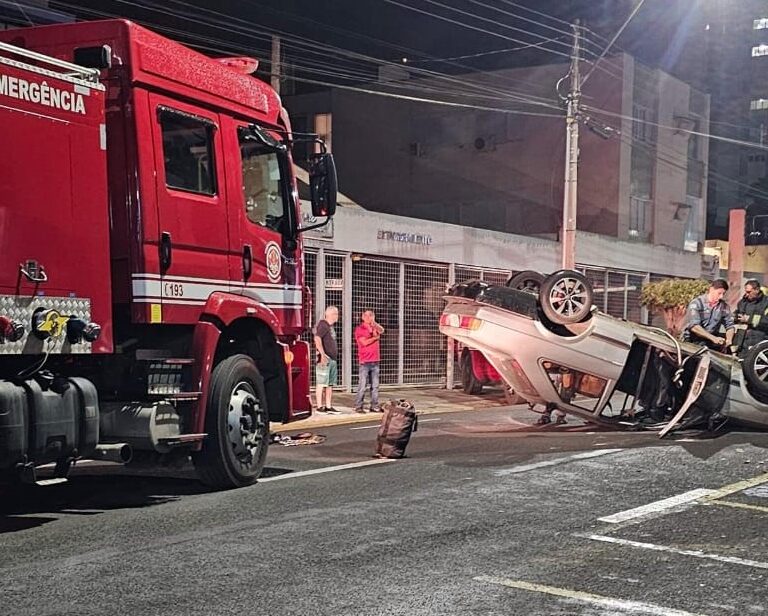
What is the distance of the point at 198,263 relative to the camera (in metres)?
7.03

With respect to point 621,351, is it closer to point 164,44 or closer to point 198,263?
point 198,263

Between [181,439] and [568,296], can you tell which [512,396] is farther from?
[181,439]

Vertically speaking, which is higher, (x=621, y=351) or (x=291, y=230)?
(x=291, y=230)

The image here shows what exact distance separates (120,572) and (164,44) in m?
3.99

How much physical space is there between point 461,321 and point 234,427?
4.02 meters

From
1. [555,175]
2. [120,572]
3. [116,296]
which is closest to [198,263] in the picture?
[116,296]

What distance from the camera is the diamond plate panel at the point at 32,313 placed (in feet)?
18.3

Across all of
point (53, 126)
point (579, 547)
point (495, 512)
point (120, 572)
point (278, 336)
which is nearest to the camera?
point (120, 572)

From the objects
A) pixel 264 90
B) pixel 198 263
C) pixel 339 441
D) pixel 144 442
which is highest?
pixel 264 90

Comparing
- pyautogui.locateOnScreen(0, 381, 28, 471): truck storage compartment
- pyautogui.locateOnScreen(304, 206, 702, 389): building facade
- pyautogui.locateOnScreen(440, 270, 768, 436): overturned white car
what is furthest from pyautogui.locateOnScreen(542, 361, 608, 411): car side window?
pyautogui.locateOnScreen(0, 381, 28, 471): truck storage compartment

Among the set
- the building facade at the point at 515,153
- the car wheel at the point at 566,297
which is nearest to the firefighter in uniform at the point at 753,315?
the car wheel at the point at 566,297

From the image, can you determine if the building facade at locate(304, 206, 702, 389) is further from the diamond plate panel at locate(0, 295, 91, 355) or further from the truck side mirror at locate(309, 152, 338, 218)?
the diamond plate panel at locate(0, 295, 91, 355)

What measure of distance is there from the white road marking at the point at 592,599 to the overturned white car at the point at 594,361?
5.62 metres

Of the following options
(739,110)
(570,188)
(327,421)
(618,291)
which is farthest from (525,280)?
(739,110)
